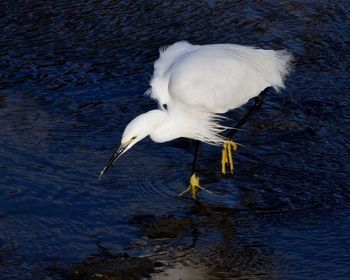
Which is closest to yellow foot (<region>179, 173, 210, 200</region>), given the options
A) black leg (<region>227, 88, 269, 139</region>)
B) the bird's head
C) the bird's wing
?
the bird's head

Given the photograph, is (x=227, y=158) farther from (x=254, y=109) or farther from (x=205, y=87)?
(x=254, y=109)

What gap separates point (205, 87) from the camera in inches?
227

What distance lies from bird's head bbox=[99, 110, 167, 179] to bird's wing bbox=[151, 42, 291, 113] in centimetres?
44

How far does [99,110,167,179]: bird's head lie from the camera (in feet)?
16.3

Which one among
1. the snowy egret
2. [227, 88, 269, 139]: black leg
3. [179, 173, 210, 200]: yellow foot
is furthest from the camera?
[227, 88, 269, 139]: black leg

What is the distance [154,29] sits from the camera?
26.8 ft

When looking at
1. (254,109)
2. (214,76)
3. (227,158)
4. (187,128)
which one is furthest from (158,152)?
(254,109)

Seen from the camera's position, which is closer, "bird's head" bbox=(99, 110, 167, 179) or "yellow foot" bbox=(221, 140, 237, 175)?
"bird's head" bbox=(99, 110, 167, 179)

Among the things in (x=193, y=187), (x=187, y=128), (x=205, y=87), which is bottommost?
(x=193, y=187)

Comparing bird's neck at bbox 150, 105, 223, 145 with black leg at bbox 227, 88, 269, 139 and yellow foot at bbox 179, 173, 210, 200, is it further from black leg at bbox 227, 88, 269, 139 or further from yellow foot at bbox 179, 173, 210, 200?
black leg at bbox 227, 88, 269, 139

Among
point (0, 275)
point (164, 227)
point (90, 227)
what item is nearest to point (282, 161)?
point (164, 227)

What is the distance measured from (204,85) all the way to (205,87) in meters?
0.02

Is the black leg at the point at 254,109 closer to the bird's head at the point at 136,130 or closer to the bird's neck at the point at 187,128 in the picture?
the bird's neck at the point at 187,128

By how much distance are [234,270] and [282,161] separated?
151 cm
